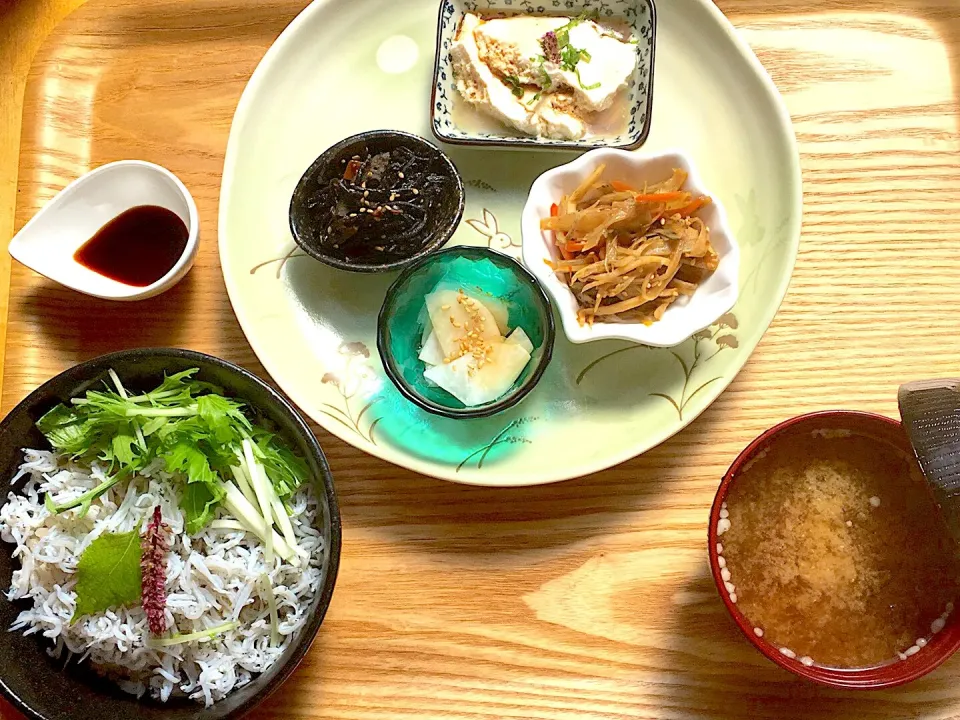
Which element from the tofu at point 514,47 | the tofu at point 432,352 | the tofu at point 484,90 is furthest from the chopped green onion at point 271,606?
the tofu at point 514,47

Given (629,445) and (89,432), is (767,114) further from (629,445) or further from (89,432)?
(89,432)

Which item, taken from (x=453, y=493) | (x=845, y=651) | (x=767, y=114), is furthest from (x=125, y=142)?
(x=845, y=651)

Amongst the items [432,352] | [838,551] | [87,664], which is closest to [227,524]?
[87,664]

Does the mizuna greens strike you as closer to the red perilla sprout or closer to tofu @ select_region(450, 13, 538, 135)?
the red perilla sprout

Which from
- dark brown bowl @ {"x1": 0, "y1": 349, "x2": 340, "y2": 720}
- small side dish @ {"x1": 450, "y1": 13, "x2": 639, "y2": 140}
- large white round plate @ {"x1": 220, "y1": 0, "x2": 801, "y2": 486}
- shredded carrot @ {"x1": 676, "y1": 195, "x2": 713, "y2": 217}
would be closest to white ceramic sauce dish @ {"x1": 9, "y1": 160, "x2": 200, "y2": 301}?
large white round plate @ {"x1": 220, "y1": 0, "x2": 801, "y2": 486}

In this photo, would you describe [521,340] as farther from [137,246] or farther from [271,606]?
[137,246]

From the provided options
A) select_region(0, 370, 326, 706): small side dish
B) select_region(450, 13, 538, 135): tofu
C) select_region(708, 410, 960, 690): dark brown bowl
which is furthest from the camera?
select_region(450, 13, 538, 135): tofu
